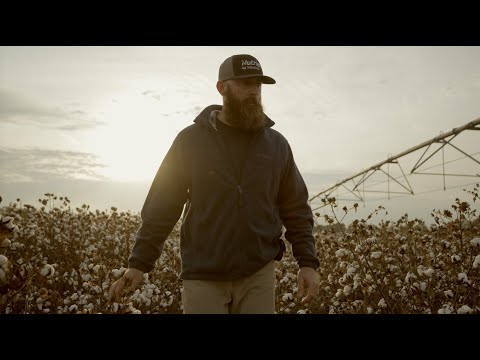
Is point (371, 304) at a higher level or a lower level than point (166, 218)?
lower

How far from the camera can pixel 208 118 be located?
284 centimetres

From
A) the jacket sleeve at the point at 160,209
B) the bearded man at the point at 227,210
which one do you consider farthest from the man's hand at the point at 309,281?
the jacket sleeve at the point at 160,209

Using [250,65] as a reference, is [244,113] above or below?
below

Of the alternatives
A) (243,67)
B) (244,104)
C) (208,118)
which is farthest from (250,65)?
(208,118)

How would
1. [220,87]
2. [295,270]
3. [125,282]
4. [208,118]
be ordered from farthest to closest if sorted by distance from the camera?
[295,270] < [220,87] < [208,118] < [125,282]

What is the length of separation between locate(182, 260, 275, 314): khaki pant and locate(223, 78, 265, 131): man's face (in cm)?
102

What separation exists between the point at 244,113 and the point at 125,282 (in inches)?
54.4

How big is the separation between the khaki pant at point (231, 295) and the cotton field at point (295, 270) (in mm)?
645

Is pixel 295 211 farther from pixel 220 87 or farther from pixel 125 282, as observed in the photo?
pixel 125 282
